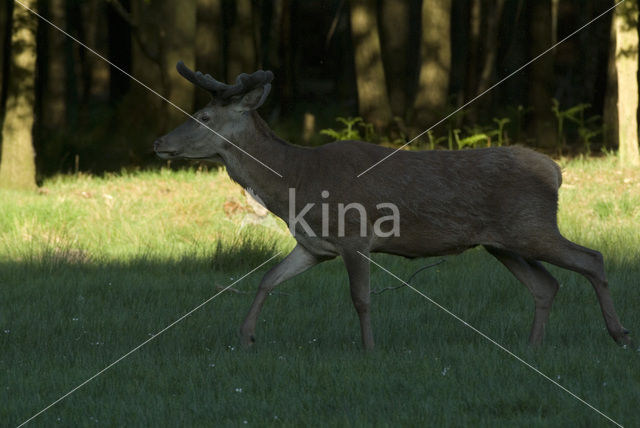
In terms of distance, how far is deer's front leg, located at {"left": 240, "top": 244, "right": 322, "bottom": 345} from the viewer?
793 cm

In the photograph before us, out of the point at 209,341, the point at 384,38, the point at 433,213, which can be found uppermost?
the point at 384,38

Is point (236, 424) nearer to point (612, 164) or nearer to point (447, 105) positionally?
point (612, 164)

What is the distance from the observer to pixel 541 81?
20.3 m

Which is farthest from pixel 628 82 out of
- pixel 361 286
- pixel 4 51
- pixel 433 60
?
pixel 4 51

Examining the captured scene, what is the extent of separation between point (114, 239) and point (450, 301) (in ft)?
16.7

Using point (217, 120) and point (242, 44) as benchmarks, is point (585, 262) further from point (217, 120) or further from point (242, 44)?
point (242, 44)

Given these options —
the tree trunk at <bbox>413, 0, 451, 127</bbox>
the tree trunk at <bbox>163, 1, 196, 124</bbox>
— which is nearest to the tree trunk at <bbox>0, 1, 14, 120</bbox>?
the tree trunk at <bbox>163, 1, 196, 124</bbox>

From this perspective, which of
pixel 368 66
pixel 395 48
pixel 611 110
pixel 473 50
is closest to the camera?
pixel 611 110

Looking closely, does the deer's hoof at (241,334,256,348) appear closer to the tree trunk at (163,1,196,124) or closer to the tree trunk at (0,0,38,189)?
the tree trunk at (0,0,38,189)

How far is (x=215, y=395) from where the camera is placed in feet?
20.9

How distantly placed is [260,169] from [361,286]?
1190mm

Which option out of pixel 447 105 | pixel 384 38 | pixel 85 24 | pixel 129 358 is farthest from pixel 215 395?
pixel 85 24

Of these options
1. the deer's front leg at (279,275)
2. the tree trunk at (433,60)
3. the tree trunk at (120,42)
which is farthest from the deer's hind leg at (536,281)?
the tree trunk at (120,42)

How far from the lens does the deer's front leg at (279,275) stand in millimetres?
7934
